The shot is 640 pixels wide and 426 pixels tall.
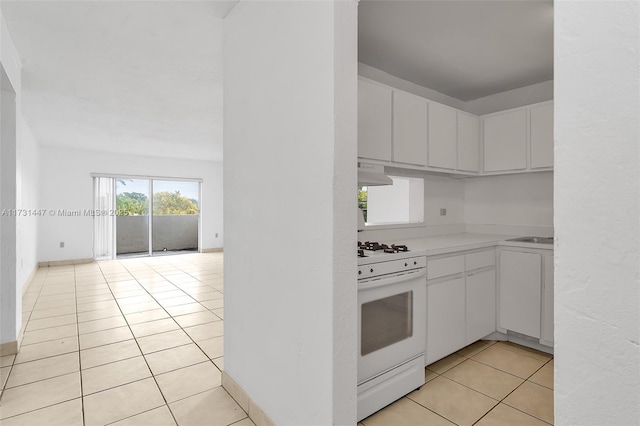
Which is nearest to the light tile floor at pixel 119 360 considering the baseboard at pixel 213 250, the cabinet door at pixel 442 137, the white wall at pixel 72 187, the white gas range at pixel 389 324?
the white gas range at pixel 389 324

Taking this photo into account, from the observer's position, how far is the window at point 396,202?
346cm

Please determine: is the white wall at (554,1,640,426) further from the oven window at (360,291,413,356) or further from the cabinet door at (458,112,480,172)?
the cabinet door at (458,112,480,172)

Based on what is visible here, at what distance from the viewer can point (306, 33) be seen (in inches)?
58.5

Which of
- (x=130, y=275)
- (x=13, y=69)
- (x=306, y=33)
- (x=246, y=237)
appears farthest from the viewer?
(x=130, y=275)

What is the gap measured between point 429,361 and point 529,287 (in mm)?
1195

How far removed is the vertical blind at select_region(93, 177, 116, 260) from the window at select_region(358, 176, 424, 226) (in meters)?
6.25

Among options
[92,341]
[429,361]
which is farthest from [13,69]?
[429,361]

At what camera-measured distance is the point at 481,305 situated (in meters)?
2.83

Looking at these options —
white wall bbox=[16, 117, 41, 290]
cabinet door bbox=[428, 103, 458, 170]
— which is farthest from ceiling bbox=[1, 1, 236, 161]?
cabinet door bbox=[428, 103, 458, 170]

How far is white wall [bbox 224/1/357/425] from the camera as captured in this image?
1.39 m

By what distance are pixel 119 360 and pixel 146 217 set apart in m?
5.88

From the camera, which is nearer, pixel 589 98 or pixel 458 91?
pixel 589 98

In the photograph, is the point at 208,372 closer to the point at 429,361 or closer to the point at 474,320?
the point at 429,361

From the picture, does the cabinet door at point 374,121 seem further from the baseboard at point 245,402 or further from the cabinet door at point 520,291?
the baseboard at point 245,402
